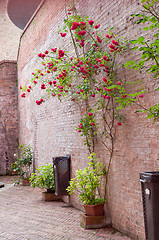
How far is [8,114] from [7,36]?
500 centimetres

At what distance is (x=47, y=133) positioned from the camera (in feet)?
26.9

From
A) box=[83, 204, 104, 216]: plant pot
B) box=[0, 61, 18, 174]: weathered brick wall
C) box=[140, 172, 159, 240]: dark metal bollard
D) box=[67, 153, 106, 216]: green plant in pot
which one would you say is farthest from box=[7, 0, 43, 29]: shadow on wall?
box=[140, 172, 159, 240]: dark metal bollard

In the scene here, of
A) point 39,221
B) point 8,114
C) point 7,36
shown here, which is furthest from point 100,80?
point 7,36

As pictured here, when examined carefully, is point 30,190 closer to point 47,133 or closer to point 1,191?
point 1,191

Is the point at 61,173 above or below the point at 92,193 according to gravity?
above

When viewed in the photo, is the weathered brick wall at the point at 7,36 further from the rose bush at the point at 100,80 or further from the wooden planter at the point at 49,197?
the rose bush at the point at 100,80

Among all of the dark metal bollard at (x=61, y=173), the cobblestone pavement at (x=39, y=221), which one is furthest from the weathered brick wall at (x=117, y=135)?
the cobblestone pavement at (x=39, y=221)

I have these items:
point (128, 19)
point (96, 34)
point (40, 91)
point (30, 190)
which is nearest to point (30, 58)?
point (40, 91)

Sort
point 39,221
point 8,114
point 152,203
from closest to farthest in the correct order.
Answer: point 152,203, point 39,221, point 8,114

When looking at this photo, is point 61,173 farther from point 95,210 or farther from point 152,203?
point 152,203

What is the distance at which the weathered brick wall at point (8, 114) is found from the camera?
40.7ft

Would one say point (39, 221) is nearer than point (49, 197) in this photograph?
Yes

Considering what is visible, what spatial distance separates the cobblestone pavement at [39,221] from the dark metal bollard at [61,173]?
0.39 meters

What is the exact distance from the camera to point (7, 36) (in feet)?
50.1
